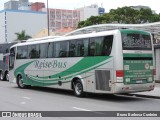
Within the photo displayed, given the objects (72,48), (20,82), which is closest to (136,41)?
(72,48)

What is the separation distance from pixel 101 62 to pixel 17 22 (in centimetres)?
13458

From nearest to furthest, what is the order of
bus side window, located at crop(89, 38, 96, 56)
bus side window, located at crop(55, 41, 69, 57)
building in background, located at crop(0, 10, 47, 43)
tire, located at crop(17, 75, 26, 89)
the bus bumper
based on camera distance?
the bus bumper
bus side window, located at crop(89, 38, 96, 56)
bus side window, located at crop(55, 41, 69, 57)
tire, located at crop(17, 75, 26, 89)
building in background, located at crop(0, 10, 47, 43)

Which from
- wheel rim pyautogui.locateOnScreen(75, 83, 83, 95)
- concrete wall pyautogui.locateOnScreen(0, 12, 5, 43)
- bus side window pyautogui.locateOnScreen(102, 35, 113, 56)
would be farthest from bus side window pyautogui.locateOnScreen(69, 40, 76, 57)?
concrete wall pyautogui.locateOnScreen(0, 12, 5, 43)

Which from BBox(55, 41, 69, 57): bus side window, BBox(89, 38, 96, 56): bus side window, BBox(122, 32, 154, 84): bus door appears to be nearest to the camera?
BBox(122, 32, 154, 84): bus door

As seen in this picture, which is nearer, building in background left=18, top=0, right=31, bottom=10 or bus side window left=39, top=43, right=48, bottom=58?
bus side window left=39, top=43, right=48, bottom=58

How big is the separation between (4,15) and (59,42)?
129m

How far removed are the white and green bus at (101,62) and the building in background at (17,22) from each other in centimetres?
12641

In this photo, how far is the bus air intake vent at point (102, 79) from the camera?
53.9ft

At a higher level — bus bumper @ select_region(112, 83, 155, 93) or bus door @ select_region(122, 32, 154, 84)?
bus door @ select_region(122, 32, 154, 84)

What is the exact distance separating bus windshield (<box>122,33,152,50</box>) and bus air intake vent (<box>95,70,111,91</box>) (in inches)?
57.2

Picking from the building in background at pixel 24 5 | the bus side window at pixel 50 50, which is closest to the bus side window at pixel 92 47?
the bus side window at pixel 50 50

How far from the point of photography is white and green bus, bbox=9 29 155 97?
53.0ft

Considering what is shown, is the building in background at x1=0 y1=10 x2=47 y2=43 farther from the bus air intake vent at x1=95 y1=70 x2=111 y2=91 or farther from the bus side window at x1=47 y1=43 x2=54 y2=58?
the bus air intake vent at x1=95 y1=70 x2=111 y2=91

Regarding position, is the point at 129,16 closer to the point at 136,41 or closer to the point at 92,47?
the point at 92,47
